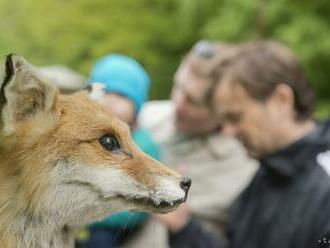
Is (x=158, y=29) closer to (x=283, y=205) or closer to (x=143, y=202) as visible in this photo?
(x=283, y=205)

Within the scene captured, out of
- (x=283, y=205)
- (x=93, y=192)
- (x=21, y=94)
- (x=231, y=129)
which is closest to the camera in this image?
(x=21, y=94)

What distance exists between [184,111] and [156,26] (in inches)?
159

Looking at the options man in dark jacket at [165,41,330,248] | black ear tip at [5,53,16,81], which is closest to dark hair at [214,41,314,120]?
man in dark jacket at [165,41,330,248]

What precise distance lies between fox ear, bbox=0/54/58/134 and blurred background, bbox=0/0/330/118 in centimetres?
570

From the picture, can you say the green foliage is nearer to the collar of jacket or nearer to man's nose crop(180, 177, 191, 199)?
the collar of jacket

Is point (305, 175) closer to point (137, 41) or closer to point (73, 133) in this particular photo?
point (73, 133)

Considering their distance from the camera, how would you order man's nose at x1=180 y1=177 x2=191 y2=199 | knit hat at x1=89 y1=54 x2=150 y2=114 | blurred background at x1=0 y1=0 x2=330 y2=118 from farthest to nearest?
blurred background at x1=0 y1=0 x2=330 y2=118
knit hat at x1=89 y1=54 x2=150 y2=114
man's nose at x1=180 y1=177 x2=191 y2=199

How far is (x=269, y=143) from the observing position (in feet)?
16.2

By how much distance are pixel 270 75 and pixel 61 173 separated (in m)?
Answer: 2.21

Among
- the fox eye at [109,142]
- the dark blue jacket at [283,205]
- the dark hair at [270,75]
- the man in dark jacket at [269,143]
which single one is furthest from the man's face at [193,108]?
the fox eye at [109,142]

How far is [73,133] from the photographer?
124 inches

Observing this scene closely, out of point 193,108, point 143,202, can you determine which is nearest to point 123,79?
point 193,108

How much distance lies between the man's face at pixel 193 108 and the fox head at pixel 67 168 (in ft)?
8.35

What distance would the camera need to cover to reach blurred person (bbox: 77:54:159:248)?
5129 millimetres
